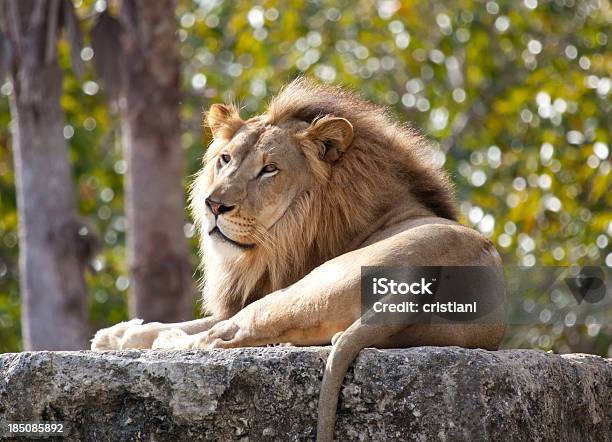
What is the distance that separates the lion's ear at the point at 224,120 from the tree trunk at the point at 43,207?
4285 mm

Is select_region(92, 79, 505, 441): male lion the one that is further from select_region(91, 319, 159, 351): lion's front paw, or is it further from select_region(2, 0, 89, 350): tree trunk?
select_region(2, 0, 89, 350): tree trunk

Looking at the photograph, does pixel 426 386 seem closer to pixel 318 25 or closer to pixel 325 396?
pixel 325 396

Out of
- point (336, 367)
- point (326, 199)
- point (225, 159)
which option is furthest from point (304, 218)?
point (336, 367)

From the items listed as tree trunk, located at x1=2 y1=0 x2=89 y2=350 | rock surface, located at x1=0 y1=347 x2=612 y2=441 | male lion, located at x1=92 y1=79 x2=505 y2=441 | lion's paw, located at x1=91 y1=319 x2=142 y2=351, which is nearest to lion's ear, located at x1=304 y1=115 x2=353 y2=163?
male lion, located at x1=92 y1=79 x2=505 y2=441

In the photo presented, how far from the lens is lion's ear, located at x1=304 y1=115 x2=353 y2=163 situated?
14.0 ft

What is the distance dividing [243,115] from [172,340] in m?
6.33

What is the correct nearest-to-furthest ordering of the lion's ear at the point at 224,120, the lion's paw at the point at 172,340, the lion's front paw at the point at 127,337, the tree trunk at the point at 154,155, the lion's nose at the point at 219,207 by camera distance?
the lion's paw at the point at 172,340
the lion's nose at the point at 219,207
the lion's front paw at the point at 127,337
the lion's ear at the point at 224,120
the tree trunk at the point at 154,155

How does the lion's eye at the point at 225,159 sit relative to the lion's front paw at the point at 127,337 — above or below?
above

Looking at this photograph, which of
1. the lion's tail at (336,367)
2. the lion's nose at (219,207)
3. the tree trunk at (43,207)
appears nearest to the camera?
the lion's tail at (336,367)

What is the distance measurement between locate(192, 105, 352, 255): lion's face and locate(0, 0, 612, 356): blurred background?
1.90m

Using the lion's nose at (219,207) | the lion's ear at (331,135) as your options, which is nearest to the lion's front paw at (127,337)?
the lion's nose at (219,207)

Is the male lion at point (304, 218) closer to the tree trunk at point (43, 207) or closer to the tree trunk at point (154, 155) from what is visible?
the tree trunk at point (154, 155)

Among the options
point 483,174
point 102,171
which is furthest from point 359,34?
point 102,171

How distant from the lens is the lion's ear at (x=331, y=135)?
14.0 ft
